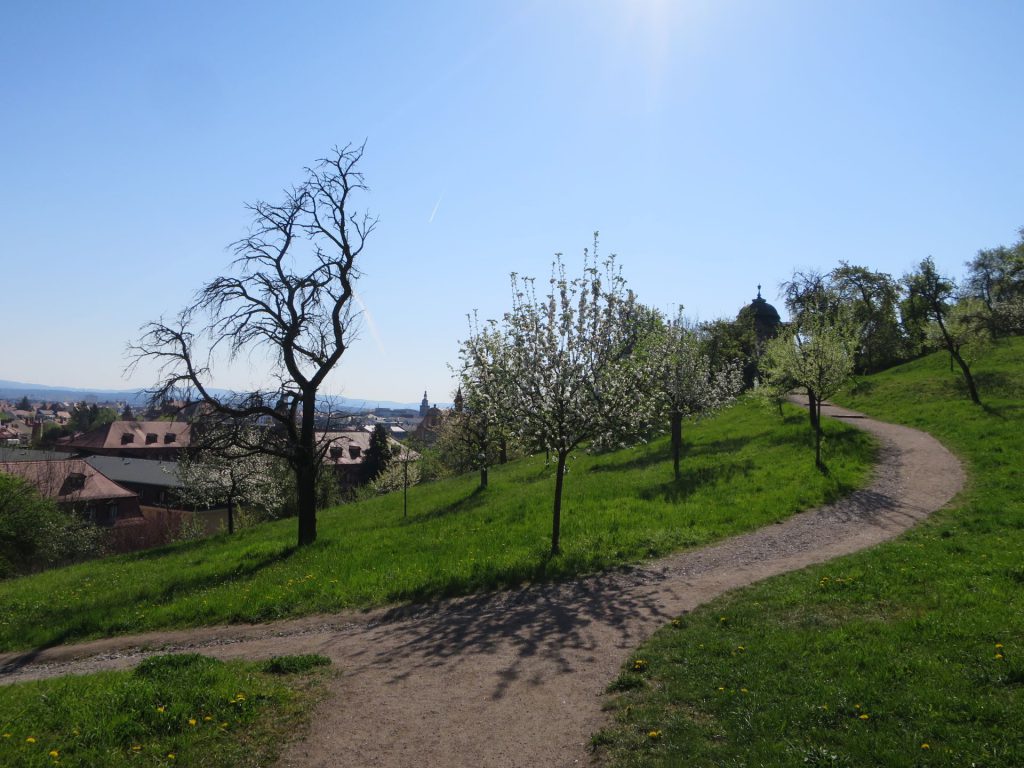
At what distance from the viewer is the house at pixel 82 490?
Answer: 5062 centimetres

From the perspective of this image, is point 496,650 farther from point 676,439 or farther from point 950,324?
point 950,324

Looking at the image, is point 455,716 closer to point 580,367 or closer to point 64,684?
point 64,684

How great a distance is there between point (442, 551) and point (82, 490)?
52009mm

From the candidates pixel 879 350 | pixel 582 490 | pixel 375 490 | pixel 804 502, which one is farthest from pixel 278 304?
pixel 879 350

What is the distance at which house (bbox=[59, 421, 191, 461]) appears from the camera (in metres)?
91.4

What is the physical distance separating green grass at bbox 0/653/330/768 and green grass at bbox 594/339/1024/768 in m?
4.23

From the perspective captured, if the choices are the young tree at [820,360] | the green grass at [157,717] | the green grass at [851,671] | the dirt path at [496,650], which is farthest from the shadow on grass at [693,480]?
the green grass at [157,717]

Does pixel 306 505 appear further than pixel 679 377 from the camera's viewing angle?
No

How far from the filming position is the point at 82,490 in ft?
181

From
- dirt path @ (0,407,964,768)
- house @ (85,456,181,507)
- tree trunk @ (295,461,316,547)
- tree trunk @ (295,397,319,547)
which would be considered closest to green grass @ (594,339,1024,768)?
dirt path @ (0,407,964,768)

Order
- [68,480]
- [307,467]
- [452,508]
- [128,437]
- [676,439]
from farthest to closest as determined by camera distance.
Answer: [128,437], [68,480], [452,508], [676,439], [307,467]

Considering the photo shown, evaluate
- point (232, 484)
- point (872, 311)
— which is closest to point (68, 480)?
point (232, 484)

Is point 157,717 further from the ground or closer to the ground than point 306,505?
closer to the ground

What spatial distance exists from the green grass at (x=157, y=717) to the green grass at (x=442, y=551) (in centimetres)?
533
